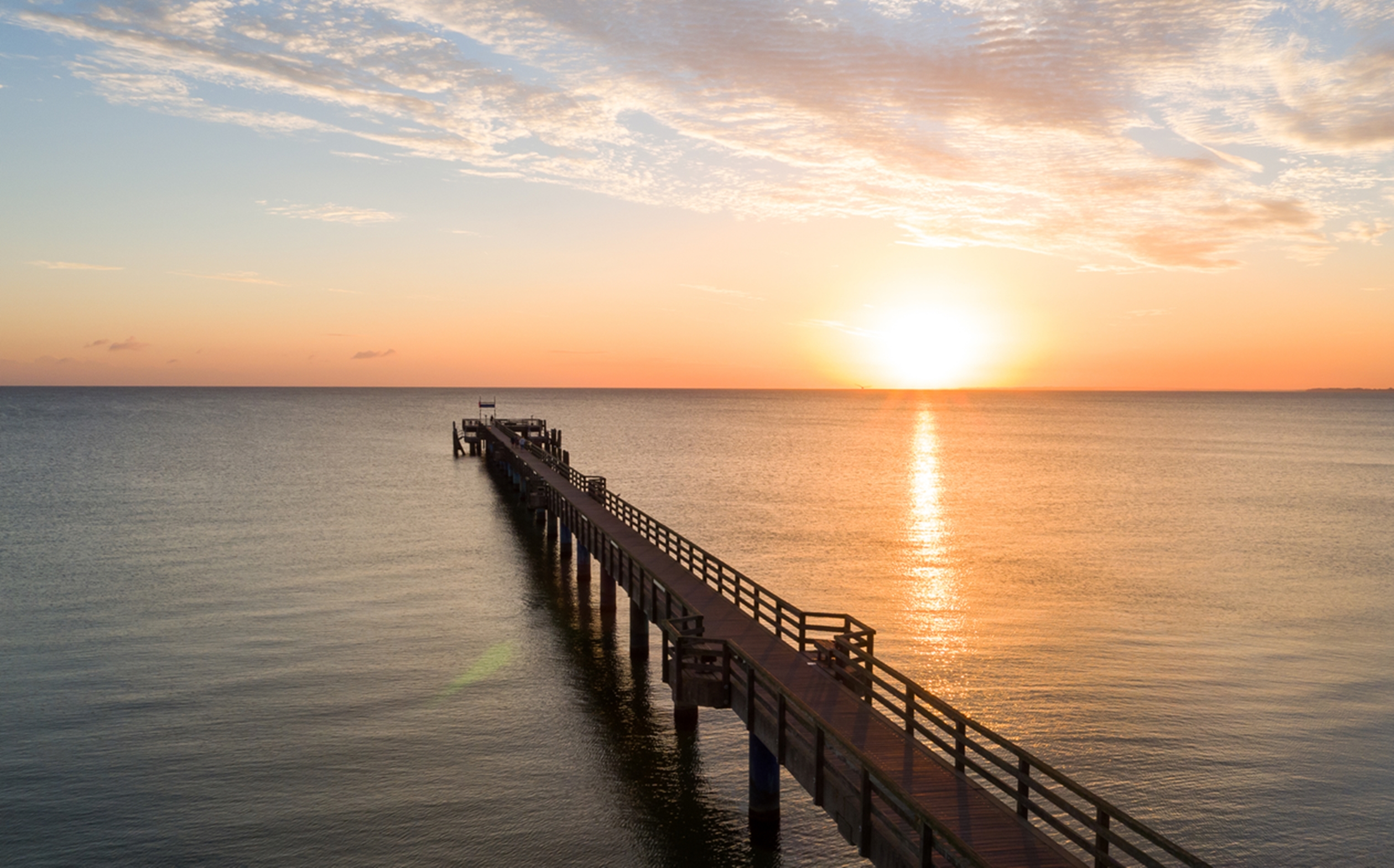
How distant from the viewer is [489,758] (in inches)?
781

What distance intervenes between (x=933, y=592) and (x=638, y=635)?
16.2 meters

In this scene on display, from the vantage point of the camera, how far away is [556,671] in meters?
26.3

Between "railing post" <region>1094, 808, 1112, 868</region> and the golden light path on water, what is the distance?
50.0 ft

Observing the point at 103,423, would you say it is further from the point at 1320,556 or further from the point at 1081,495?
the point at 1320,556

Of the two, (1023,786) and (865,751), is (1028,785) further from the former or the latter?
(865,751)

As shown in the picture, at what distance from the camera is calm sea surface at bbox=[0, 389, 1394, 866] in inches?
672

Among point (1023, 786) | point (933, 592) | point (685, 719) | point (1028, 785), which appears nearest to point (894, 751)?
point (1023, 786)

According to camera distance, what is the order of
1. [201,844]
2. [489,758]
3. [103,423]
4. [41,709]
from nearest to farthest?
[201,844] < [489,758] < [41,709] < [103,423]

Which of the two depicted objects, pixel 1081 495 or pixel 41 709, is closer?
pixel 41 709

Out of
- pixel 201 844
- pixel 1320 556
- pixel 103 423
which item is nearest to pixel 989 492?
pixel 1320 556

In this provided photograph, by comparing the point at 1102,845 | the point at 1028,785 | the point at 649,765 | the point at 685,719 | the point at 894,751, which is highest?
the point at 1028,785

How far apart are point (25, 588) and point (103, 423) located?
485ft

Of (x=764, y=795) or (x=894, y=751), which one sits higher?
(x=894, y=751)

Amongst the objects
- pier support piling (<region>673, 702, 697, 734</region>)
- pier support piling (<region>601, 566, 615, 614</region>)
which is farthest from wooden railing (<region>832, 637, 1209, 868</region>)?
pier support piling (<region>601, 566, 615, 614</region>)
